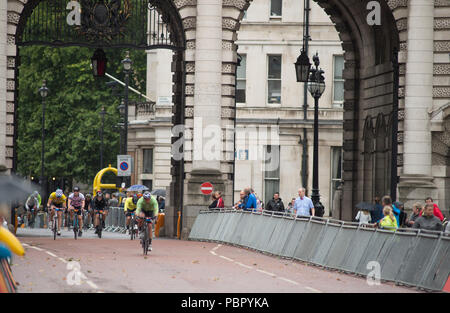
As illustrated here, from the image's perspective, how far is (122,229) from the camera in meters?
53.7

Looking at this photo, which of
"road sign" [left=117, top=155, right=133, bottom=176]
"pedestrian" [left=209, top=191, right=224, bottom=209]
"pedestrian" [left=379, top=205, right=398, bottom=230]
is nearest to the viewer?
"pedestrian" [left=379, top=205, right=398, bottom=230]

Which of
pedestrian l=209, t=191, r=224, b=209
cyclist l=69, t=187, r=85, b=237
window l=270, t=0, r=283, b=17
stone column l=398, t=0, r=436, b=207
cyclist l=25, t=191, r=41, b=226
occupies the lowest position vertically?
cyclist l=25, t=191, r=41, b=226

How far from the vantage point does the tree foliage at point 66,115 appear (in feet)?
241

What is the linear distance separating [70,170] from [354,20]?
33.4 meters

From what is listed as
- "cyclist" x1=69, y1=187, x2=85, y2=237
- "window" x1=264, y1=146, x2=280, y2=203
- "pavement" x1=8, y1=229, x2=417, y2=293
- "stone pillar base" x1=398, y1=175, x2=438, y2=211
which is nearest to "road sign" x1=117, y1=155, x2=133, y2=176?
"cyclist" x1=69, y1=187, x2=85, y2=237

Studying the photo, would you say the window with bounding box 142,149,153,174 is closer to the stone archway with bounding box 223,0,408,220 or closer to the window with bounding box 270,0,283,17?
the window with bounding box 270,0,283,17

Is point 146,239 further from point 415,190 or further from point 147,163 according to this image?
point 147,163

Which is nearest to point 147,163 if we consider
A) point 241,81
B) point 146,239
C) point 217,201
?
point 241,81

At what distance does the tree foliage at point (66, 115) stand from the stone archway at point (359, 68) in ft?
99.3

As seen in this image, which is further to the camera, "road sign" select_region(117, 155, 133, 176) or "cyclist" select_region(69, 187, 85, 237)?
"road sign" select_region(117, 155, 133, 176)

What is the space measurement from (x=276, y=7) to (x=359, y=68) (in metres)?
20.5

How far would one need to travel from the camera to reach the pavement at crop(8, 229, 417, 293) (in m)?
21.5

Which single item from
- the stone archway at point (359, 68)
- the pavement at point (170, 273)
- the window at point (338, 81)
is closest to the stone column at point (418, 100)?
the stone archway at point (359, 68)

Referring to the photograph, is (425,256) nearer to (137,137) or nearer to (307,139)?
(307,139)
